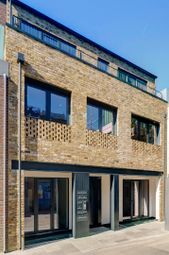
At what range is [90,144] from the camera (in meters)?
11.8

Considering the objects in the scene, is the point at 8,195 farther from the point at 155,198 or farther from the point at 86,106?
the point at 155,198

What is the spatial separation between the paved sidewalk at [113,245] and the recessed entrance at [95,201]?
1451mm

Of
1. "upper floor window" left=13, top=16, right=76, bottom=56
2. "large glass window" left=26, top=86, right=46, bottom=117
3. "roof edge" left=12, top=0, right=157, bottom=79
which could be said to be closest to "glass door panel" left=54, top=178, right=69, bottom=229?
"large glass window" left=26, top=86, right=46, bottom=117

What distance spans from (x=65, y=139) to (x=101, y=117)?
2681mm

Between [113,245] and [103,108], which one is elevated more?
[103,108]

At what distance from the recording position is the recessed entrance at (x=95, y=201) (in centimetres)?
1363

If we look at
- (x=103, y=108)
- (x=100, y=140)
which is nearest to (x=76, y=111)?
(x=100, y=140)

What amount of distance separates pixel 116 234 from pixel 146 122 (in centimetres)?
660

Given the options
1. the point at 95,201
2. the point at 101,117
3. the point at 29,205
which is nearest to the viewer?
the point at 29,205

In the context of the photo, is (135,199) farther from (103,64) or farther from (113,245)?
(103,64)

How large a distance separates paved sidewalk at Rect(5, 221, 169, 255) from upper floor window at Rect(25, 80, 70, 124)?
4.58m

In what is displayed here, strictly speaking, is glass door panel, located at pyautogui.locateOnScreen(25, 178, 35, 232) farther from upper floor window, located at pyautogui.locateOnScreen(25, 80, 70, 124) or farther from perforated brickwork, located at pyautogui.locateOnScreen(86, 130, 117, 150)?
perforated brickwork, located at pyautogui.locateOnScreen(86, 130, 117, 150)

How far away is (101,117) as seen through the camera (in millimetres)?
12797

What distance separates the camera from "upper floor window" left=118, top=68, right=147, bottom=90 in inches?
741
